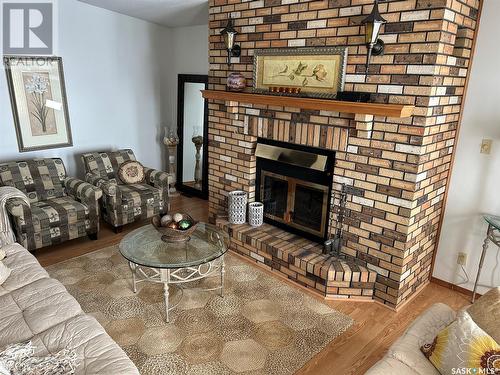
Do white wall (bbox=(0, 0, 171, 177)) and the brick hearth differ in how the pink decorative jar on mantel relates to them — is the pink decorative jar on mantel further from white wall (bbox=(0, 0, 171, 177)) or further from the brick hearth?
white wall (bbox=(0, 0, 171, 177))

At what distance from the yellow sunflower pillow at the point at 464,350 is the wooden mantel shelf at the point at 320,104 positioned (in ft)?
4.21

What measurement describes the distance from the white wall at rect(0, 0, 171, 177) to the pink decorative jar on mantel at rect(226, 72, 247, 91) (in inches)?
75.2

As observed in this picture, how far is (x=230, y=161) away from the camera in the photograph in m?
3.72

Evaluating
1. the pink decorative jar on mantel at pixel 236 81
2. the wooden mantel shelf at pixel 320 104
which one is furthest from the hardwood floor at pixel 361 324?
the pink decorative jar on mantel at pixel 236 81

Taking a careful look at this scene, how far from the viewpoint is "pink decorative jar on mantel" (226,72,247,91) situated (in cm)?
332

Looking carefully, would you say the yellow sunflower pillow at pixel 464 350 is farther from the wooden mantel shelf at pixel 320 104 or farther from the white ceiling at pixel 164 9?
the white ceiling at pixel 164 9

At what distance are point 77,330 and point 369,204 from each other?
2048 millimetres

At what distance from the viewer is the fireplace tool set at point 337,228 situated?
2.88m

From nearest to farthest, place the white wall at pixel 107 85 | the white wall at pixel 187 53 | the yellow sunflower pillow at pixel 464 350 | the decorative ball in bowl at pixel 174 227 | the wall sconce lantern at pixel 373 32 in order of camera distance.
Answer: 1. the yellow sunflower pillow at pixel 464 350
2. the wall sconce lantern at pixel 373 32
3. the decorative ball in bowl at pixel 174 227
4. the white wall at pixel 107 85
5. the white wall at pixel 187 53

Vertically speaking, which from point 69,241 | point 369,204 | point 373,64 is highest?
point 373,64

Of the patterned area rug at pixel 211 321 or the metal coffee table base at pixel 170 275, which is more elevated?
the metal coffee table base at pixel 170 275

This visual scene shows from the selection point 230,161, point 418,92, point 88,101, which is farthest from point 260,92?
point 88,101

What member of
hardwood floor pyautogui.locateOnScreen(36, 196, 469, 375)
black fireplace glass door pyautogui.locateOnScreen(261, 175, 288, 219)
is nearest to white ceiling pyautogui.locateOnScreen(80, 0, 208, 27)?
black fireplace glass door pyautogui.locateOnScreen(261, 175, 288, 219)

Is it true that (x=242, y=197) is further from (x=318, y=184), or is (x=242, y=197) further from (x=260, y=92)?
(x=260, y=92)
